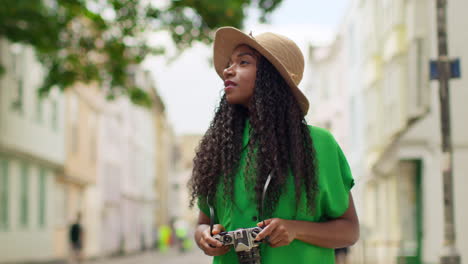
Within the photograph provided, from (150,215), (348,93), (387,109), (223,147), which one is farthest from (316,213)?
(150,215)

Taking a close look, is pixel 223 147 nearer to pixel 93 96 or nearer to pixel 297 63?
pixel 297 63

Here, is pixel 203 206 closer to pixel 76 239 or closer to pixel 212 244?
pixel 212 244

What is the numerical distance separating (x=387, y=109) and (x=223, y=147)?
83.4ft

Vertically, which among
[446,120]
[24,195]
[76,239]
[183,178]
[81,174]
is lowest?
[76,239]

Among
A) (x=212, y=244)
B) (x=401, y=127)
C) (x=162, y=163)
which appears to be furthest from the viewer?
(x=162, y=163)

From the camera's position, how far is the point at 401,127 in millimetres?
24875

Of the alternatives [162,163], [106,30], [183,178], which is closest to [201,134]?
[106,30]

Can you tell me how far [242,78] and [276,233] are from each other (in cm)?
53

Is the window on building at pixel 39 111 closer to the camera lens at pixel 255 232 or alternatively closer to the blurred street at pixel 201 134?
the blurred street at pixel 201 134

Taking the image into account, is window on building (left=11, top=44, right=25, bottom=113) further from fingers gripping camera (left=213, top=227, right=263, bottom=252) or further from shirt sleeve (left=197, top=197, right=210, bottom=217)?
fingers gripping camera (left=213, top=227, right=263, bottom=252)

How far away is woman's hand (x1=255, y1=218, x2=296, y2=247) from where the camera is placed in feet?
7.97

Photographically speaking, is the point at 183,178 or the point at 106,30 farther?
the point at 183,178

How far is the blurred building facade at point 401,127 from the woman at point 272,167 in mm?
11966

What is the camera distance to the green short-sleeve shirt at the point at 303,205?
2.57 metres
